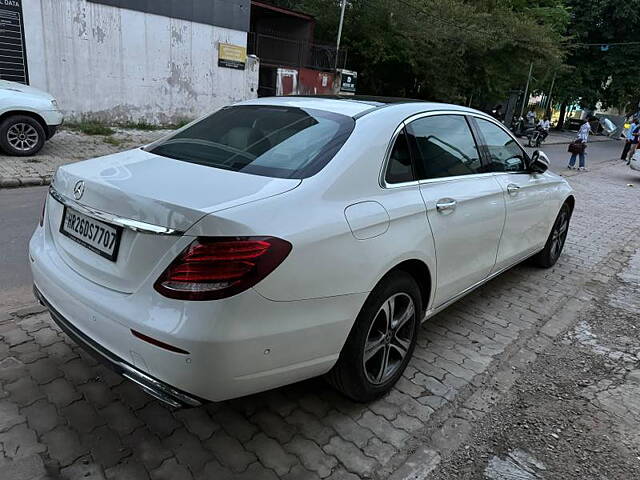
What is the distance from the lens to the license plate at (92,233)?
2225 mm

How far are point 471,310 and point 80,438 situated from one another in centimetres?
310

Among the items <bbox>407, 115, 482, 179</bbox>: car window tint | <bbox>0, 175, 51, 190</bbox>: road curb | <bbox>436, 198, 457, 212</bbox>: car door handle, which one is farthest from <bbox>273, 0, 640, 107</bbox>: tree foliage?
<bbox>436, 198, 457, 212</bbox>: car door handle

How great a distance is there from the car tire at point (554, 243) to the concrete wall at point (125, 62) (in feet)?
38.7

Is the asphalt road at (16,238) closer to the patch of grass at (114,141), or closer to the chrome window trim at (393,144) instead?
the chrome window trim at (393,144)

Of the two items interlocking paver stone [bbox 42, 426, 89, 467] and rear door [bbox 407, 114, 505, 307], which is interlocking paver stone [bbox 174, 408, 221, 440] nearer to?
interlocking paver stone [bbox 42, 426, 89, 467]

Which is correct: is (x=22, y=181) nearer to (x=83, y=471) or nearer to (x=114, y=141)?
(x=114, y=141)

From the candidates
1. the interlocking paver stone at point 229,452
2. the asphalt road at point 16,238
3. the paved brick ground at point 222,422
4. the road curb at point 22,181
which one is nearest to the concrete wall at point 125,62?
the road curb at point 22,181

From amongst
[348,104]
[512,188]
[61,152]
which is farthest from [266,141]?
[61,152]

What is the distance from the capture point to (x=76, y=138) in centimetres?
1148

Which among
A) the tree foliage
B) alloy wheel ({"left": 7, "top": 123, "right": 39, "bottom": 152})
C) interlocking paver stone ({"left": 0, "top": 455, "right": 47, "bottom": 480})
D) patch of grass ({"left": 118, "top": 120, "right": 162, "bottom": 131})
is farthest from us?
the tree foliage

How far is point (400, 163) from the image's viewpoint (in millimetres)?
2879

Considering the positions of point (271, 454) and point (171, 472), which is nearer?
point (171, 472)

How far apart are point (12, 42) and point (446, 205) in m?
12.1

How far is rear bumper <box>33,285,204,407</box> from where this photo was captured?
206 cm
